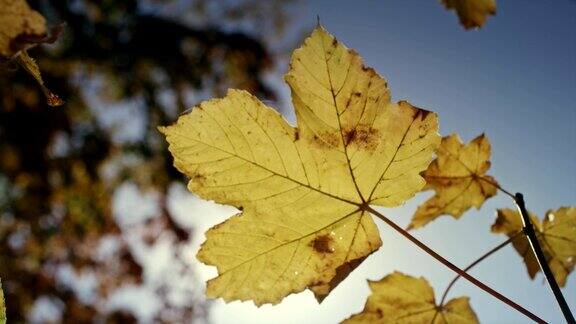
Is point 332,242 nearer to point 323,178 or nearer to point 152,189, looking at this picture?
point 323,178

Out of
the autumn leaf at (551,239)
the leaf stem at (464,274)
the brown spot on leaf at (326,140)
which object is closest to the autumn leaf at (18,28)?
the brown spot on leaf at (326,140)

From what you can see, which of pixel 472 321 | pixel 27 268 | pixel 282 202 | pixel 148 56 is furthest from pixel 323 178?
pixel 27 268

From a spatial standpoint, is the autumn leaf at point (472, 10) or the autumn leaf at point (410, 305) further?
the autumn leaf at point (410, 305)

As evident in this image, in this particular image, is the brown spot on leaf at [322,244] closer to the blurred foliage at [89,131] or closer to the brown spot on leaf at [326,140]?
the brown spot on leaf at [326,140]

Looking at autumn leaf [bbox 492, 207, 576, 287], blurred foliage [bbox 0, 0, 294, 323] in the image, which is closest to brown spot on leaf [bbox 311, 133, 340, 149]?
autumn leaf [bbox 492, 207, 576, 287]

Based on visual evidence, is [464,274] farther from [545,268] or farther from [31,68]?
[31,68]

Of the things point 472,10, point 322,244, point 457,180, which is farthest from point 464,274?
point 457,180
